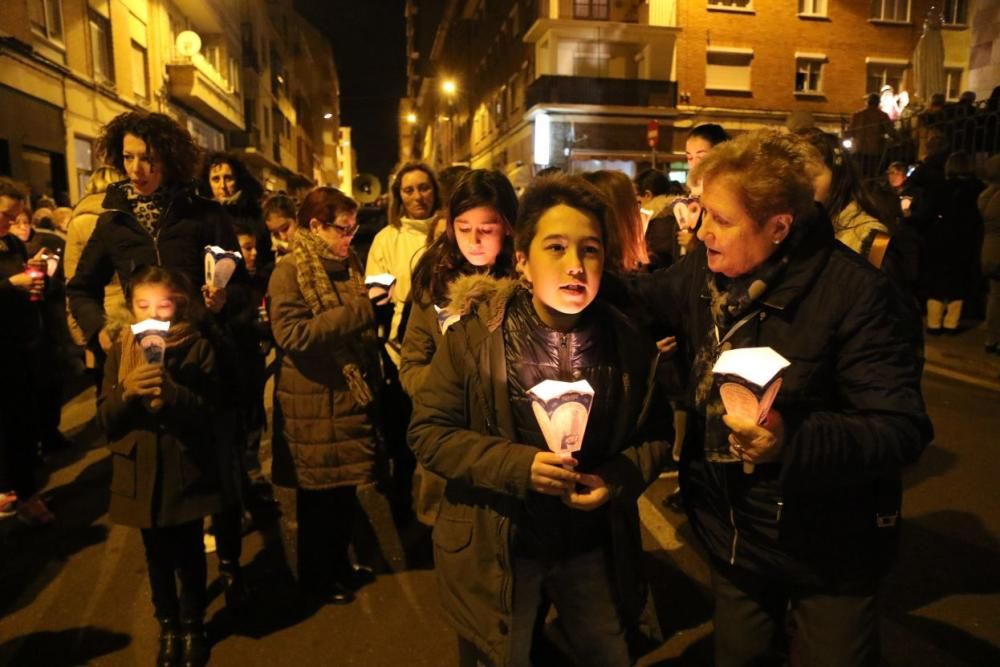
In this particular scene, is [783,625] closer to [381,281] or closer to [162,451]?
[381,281]

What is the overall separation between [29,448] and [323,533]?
8.06 feet

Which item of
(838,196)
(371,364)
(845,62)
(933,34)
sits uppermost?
(845,62)

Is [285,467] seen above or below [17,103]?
below

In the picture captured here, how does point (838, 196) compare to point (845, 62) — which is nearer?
point (838, 196)

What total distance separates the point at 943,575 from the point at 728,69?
33594 mm

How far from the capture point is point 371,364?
12.8 ft

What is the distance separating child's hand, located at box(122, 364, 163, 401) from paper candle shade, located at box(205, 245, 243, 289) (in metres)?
0.86

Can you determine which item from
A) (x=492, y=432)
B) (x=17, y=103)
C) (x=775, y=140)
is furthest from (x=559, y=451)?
(x=17, y=103)

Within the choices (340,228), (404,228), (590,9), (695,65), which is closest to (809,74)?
(695,65)

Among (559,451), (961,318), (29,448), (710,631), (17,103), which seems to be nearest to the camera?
(559,451)

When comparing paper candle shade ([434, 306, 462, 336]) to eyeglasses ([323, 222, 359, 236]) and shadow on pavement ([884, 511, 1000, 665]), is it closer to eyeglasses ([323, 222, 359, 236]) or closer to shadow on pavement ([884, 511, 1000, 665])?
eyeglasses ([323, 222, 359, 236])

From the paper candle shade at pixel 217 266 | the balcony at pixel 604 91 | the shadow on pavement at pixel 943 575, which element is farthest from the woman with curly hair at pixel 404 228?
the balcony at pixel 604 91

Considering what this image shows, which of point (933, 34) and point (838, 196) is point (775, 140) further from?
point (933, 34)

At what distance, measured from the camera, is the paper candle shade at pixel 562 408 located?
1.86 m
